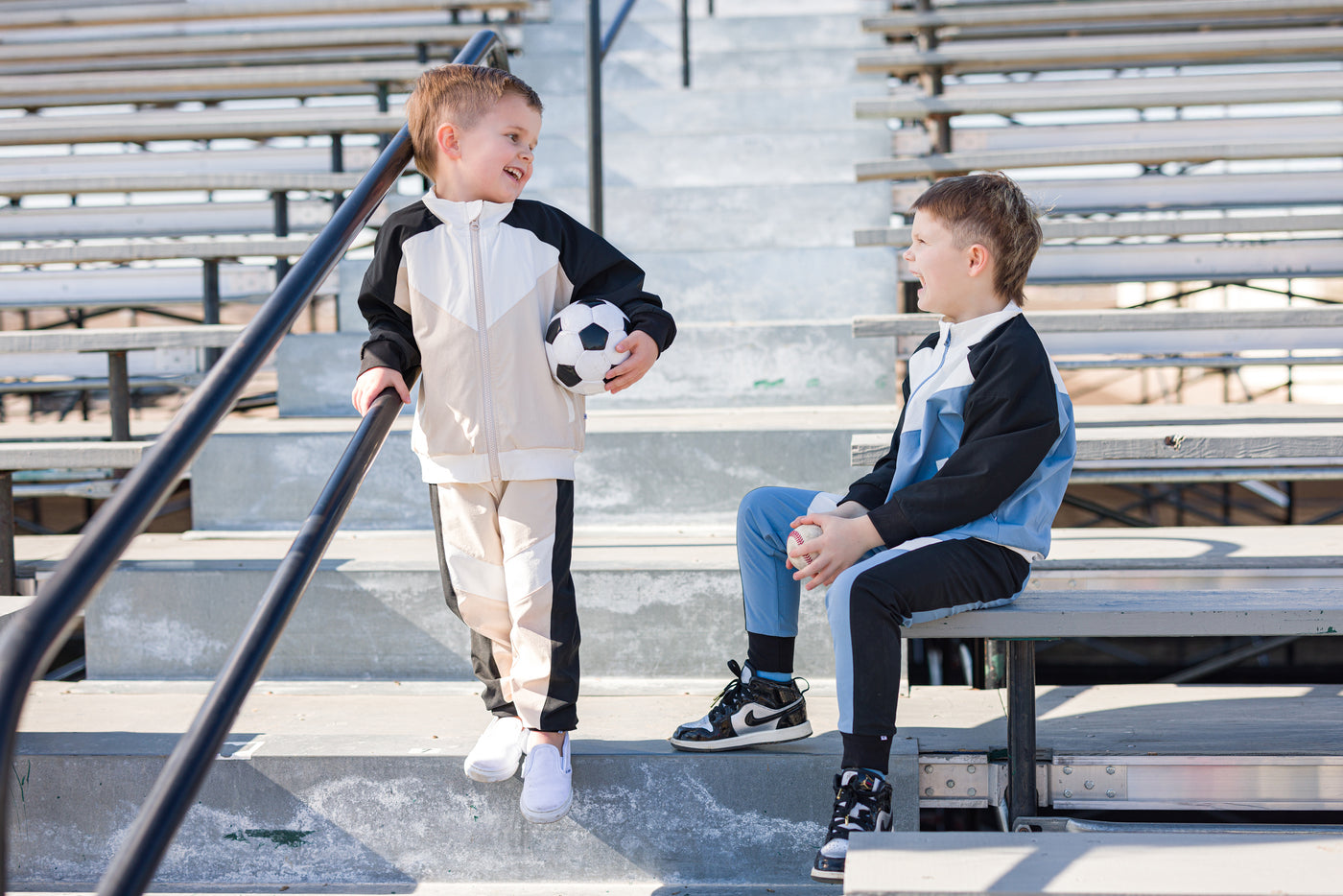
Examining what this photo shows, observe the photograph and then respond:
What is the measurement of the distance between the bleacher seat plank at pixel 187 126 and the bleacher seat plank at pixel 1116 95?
5.08 feet

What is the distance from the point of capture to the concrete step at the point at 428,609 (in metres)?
1.91

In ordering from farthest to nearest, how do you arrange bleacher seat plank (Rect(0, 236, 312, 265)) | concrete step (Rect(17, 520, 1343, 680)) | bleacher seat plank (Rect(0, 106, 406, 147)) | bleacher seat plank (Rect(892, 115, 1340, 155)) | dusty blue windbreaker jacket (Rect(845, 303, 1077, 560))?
bleacher seat plank (Rect(892, 115, 1340, 155)) → bleacher seat plank (Rect(0, 106, 406, 147)) → bleacher seat plank (Rect(0, 236, 312, 265)) → concrete step (Rect(17, 520, 1343, 680)) → dusty blue windbreaker jacket (Rect(845, 303, 1077, 560))

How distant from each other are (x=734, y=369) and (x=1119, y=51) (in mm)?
2029

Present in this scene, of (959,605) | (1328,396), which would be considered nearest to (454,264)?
(959,605)

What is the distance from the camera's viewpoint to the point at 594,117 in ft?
9.41

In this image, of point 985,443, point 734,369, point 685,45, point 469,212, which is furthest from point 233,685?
point 685,45

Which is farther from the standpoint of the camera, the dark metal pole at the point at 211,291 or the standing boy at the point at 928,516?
the dark metal pole at the point at 211,291

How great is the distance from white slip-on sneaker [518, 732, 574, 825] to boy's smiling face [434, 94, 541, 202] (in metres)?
0.77

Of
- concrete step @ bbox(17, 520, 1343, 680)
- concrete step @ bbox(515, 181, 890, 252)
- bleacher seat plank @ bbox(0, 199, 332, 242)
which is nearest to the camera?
concrete step @ bbox(17, 520, 1343, 680)

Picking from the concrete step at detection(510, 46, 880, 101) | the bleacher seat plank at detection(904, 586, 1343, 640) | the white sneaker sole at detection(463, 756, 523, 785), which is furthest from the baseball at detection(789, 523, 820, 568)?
the concrete step at detection(510, 46, 880, 101)

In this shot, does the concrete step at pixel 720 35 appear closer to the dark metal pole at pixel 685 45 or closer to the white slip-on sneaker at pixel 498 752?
the dark metal pole at pixel 685 45

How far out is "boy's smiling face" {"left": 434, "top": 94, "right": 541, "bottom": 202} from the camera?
149cm

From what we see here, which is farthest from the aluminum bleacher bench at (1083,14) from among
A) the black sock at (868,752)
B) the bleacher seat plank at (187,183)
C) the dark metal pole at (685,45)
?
the black sock at (868,752)

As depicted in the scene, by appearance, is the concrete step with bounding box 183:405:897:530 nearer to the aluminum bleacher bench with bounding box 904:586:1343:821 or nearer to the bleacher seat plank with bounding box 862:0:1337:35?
the aluminum bleacher bench with bounding box 904:586:1343:821
